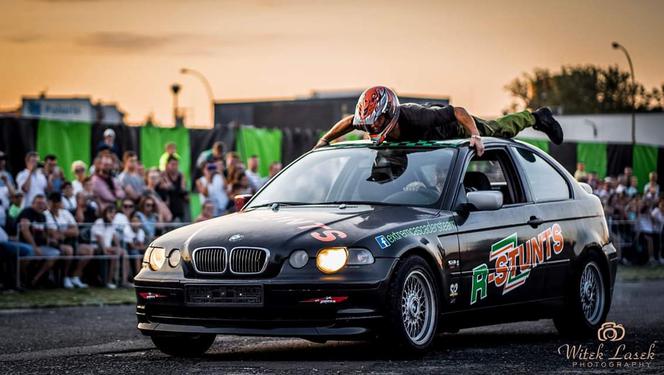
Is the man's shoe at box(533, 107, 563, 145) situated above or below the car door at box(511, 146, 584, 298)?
above

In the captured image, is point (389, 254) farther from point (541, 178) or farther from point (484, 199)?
point (541, 178)

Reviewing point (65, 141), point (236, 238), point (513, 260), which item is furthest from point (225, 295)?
point (65, 141)

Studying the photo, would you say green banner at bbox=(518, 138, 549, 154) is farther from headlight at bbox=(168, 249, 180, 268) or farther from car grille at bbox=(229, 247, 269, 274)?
car grille at bbox=(229, 247, 269, 274)

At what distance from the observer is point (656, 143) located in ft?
220

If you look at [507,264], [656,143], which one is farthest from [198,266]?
[656,143]

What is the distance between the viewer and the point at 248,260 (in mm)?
8266

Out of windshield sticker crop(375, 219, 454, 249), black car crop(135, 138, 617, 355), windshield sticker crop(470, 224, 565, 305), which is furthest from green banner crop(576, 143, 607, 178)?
windshield sticker crop(375, 219, 454, 249)

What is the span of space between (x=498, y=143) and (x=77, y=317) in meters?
5.44

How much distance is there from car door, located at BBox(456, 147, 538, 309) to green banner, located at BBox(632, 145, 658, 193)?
2319 centimetres

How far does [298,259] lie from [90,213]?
1063cm

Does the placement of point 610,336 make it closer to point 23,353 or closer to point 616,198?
point 23,353

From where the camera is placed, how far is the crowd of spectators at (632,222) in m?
26.1

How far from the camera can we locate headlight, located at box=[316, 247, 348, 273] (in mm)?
8180

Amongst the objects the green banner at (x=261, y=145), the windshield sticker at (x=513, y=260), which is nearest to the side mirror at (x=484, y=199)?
the windshield sticker at (x=513, y=260)
